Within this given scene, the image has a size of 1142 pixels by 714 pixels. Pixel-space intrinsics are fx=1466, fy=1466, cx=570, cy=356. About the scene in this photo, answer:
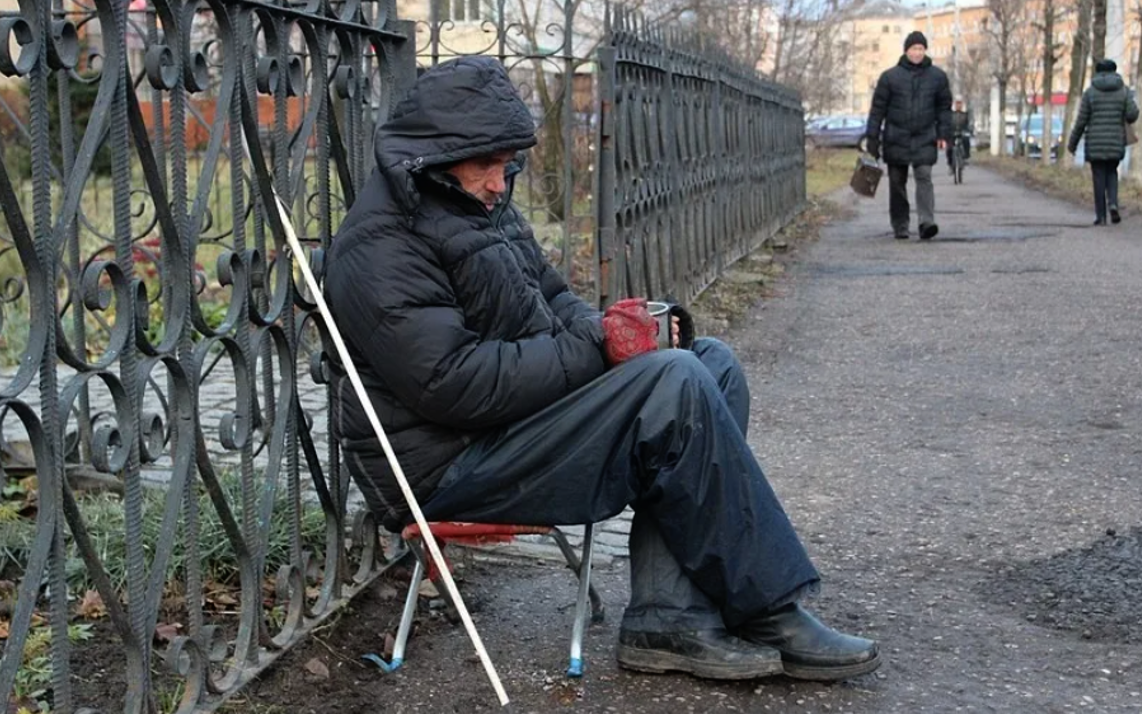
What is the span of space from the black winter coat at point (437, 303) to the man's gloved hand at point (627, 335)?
0.09 ft

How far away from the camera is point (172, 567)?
13.3 feet

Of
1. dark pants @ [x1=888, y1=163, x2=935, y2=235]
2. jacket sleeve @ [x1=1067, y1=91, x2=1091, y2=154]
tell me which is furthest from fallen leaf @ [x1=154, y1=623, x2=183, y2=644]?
jacket sleeve @ [x1=1067, y1=91, x2=1091, y2=154]

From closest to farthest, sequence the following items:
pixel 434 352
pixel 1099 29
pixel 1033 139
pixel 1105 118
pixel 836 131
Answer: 1. pixel 434 352
2. pixel 1105 118
3. pixel 1099 29
4. pixel 836 131
5. pixel 1033 139

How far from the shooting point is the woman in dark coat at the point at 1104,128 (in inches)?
697

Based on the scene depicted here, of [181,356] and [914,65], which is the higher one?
[914,65]

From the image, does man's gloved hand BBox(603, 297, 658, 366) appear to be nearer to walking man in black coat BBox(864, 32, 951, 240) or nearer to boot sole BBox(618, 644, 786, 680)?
boot sole BBox(618, 644, 786, 680)

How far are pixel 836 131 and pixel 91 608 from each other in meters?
58.2

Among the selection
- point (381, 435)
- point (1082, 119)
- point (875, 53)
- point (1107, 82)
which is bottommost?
point (381, 435)

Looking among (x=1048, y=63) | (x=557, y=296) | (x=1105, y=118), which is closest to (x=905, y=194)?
→ (x=1105, y=118)

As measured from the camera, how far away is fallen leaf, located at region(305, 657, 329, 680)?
3.56 m

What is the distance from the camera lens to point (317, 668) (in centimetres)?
357

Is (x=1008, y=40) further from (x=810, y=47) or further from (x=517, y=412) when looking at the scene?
(x=517, y=412)

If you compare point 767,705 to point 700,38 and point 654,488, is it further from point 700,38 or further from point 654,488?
point 700,38

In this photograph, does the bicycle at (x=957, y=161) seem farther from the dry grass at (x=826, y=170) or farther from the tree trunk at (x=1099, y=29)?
the tree trunk at (x=1099, y=29)
